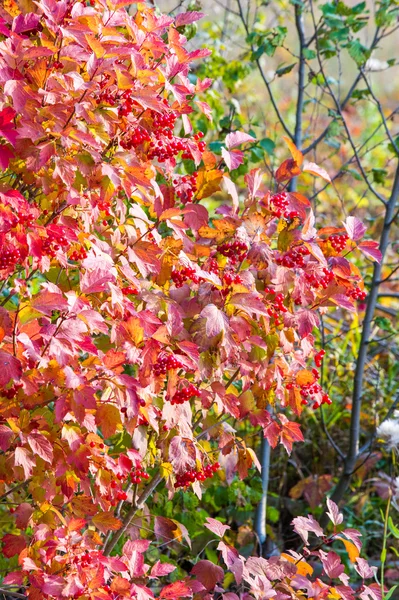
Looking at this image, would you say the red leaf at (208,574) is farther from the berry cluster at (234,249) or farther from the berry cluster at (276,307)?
the berry cluster at (234,249)

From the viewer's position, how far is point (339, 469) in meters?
3.43

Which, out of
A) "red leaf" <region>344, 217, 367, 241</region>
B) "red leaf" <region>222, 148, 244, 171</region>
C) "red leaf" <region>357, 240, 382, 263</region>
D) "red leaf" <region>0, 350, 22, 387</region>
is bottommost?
"red leaf" <region>0, 350, 22, 387</region>

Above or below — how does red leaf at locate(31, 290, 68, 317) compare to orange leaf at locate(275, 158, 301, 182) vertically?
below

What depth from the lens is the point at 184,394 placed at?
167 cm

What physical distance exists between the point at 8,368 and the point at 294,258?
0.69 m

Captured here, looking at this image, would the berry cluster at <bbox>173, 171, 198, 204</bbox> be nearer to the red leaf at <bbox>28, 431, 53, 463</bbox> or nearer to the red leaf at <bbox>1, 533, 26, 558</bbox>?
the red leaf at <bbox>28, 431, 53, 463</bbox>

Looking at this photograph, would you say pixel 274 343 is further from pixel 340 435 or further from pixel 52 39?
pixel 340 435

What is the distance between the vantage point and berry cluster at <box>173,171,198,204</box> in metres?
1.88

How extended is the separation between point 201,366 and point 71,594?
541 mm

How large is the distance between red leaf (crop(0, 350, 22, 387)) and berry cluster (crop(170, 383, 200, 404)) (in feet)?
1.21

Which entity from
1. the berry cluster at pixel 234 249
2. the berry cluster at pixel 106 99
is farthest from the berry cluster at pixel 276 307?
the berry cluster at pixel 106 99

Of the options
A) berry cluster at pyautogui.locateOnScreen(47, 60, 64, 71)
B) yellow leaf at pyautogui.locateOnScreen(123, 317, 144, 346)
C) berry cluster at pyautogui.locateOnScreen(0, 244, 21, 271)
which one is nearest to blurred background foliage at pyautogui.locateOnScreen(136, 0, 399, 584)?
yellow leaf at pyautogui.locateOnScreen(123, 317, 144, 346)

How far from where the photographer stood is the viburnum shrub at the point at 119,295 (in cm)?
153

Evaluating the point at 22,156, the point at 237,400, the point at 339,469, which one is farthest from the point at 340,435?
the point at 22,156
